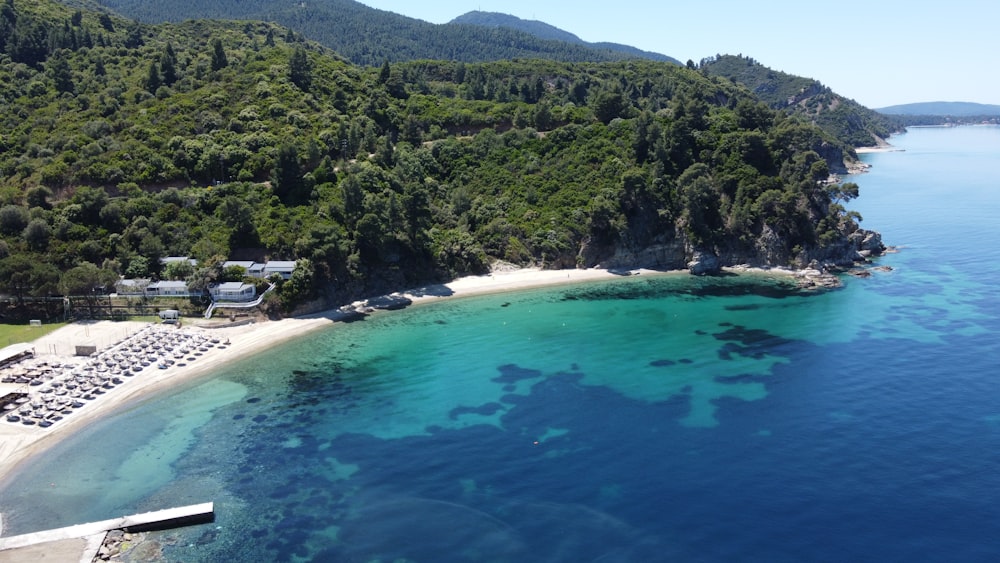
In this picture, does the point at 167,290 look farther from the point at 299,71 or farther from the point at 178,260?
the point at 299,71

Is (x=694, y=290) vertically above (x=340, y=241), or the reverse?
(x=340, y=241)

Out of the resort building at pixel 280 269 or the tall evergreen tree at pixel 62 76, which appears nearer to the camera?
the resort building at pixel 280 269

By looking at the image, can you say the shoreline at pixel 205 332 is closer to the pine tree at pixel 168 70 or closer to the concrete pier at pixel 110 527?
the concrete pier at pixel 110 527

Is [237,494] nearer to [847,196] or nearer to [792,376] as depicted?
[792,376]

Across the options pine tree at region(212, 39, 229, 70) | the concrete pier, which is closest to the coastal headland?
the concrete pier

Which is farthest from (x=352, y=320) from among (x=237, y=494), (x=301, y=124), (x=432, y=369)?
(x=301, y=124)

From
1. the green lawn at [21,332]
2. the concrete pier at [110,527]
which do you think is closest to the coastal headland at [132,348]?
the green lawn at [21,332]

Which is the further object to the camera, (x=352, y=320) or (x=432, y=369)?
(x=352, y=320)

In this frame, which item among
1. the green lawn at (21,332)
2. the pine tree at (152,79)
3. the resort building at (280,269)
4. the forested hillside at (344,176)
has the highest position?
the pine tree at (152,79)
